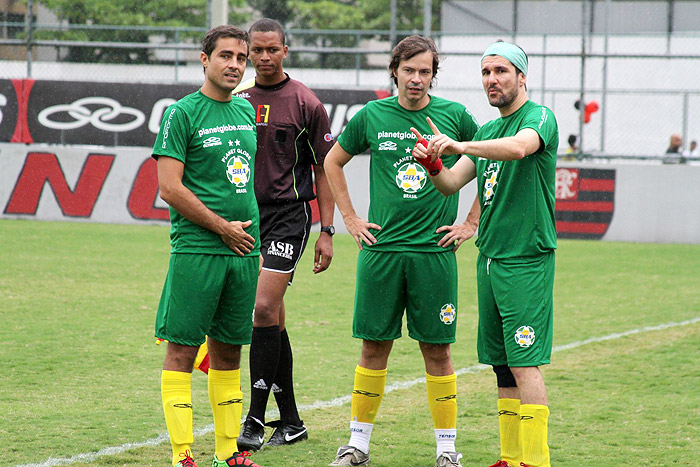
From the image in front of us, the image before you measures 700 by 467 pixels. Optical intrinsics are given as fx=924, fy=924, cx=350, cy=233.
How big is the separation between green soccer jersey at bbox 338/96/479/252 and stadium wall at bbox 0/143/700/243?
1148 cm

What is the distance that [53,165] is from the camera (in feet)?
57.3

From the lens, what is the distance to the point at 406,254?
5047 millimetres

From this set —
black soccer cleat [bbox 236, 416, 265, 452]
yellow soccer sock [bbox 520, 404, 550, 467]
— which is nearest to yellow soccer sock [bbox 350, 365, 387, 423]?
black soccer cleat [bbox 236, 416, 265, 452]

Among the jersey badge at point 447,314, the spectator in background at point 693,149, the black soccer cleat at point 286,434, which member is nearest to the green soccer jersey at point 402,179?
the jersey badge at point 447,314

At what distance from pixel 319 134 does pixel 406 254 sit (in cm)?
115

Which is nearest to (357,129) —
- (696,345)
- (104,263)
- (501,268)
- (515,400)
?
(501,268)

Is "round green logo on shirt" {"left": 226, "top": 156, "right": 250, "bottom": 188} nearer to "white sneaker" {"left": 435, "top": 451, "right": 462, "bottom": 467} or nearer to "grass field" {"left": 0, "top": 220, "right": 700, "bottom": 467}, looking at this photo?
"grass field" {"left": 0, "top": 220, "right": 700, "bottom": 467}

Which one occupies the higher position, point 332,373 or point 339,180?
point 339,180

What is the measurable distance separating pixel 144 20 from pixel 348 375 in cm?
2408

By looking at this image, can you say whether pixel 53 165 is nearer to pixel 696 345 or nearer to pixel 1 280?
pixel 1 280

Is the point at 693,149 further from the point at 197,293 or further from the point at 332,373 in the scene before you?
the point at 197,293

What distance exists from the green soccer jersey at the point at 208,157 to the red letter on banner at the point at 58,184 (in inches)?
528

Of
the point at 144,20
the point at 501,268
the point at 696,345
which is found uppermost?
the point at 144,20

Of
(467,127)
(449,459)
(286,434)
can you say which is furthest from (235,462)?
(467,127)
